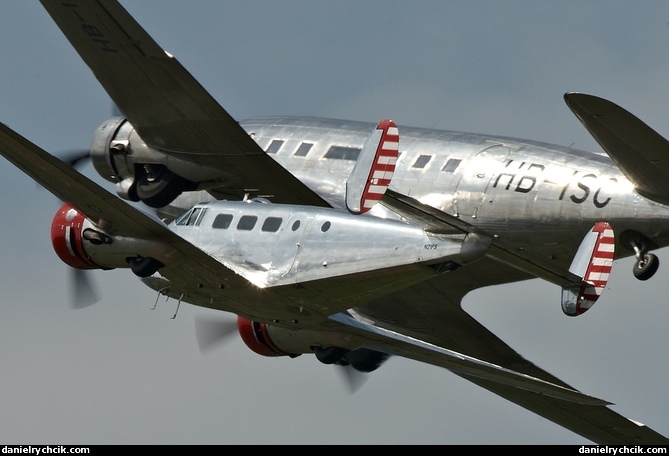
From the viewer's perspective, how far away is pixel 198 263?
1467 inches

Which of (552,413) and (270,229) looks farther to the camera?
(552,413)

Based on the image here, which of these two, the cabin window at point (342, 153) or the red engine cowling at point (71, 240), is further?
the cabin window at point (342, 153)

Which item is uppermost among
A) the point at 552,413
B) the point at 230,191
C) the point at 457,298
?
the point at 230,191

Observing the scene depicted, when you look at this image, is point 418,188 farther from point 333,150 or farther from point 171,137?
point 171,137

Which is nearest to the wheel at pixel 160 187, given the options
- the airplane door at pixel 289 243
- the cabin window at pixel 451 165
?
the cabin window at pixel 451 165

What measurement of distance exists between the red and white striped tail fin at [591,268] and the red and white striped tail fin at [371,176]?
5.42 metres

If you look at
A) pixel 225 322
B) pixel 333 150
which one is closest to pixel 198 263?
pixel 225 322

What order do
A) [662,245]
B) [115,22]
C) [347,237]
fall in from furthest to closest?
[115,22] < [662,245] < [347,237]

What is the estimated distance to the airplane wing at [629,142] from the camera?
124ft

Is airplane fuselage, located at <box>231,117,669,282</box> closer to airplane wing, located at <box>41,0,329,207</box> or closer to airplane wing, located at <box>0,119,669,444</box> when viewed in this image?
airplane wing, located at <box>41,0,329,207</box>

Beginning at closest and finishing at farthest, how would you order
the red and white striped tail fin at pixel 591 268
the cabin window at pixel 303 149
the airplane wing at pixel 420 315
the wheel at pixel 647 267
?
1. the airplane wing at pixel 420 315
2. the red and white striped tail fin at pixel 591 268
3. the wheel at pixel 647 267
4. the cabin window at pixel 303 149

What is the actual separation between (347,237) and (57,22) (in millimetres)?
11458

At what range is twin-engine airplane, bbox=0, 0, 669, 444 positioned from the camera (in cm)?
3647

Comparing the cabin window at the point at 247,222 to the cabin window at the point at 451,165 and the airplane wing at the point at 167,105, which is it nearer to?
the airplane wing at the point at 167,105
